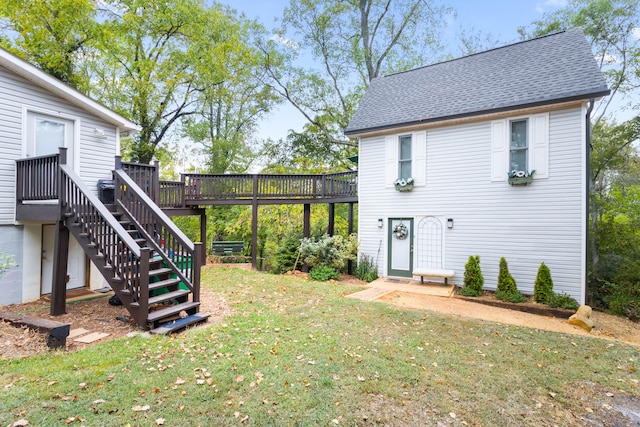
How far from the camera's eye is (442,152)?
9.30 m

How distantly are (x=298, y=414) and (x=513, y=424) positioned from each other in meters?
1.99

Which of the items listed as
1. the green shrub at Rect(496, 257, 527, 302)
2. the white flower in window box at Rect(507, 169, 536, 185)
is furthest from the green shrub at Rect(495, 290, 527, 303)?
the white flower in window box at Rect(507, 169, 536, 185)

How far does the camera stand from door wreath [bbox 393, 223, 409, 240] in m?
9.78

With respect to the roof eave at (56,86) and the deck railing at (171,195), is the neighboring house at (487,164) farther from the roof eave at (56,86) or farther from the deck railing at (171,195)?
the roof eave at (56,86)

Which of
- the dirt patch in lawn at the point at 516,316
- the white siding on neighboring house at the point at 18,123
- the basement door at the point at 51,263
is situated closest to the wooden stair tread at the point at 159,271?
the basement door at the point at 51,263

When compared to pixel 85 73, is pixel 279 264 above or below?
below

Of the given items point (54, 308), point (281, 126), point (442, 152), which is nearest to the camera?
point (54, 308)

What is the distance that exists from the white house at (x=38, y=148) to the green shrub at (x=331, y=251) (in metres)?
6.04

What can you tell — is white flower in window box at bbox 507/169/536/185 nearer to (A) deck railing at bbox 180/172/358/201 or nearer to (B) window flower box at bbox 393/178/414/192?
(B) window flower box at bbox 393/178/414/192

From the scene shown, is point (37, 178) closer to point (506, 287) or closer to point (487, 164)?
point (487, 164)

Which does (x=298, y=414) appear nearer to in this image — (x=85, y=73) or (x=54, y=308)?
(x=54, y=308)

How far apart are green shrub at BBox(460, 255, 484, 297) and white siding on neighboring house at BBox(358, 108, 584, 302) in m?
0.38

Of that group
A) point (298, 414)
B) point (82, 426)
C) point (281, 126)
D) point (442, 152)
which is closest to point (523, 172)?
point (442, 152)

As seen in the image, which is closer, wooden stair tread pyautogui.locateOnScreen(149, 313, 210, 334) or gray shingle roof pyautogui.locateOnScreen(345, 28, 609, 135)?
wooden stair tread pyautogui.locateOnScreen(149, 313, 210, 334)
